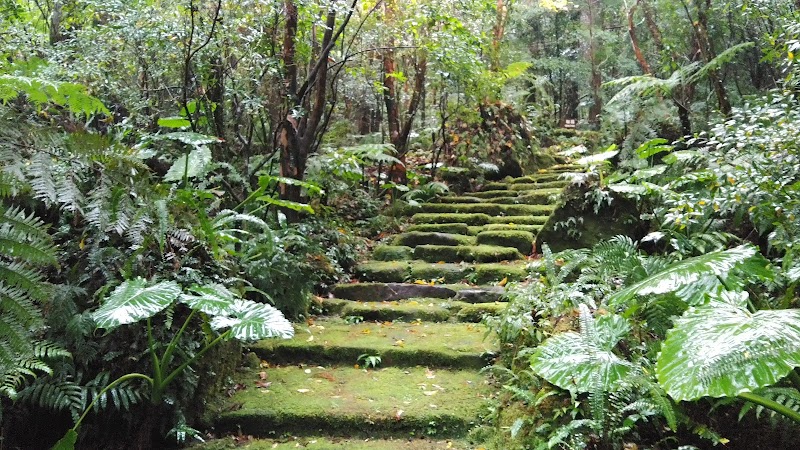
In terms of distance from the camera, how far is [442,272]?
5.88m

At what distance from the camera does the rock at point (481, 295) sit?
5.14 metres

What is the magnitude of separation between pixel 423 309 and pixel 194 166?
2372mm

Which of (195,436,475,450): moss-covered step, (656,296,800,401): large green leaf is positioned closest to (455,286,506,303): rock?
(195,436,475,450): moss-covered step

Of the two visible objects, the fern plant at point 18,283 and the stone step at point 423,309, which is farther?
the stone step at point 423,309

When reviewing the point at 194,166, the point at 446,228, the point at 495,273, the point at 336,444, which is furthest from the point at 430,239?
the point at 336,444

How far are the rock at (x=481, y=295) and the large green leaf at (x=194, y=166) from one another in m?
2.70

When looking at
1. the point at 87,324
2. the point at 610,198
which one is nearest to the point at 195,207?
the point at 87,324

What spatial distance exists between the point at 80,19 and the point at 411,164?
5.56 m

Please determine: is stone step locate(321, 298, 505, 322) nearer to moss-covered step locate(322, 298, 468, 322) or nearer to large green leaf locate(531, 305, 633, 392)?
moss-covered step locate(322, 298, 468, 322)

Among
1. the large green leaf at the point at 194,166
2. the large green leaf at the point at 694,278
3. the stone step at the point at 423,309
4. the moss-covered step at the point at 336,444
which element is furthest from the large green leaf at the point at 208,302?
the stone step at the point at 423,309

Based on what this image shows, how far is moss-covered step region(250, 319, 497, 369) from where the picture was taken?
402 cm

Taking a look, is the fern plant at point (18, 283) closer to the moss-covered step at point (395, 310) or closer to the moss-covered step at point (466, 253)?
the moss-covered step at point (395, 310)

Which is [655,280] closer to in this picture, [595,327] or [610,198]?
[595,327]

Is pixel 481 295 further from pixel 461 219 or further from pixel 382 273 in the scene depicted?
pixel 461 219
